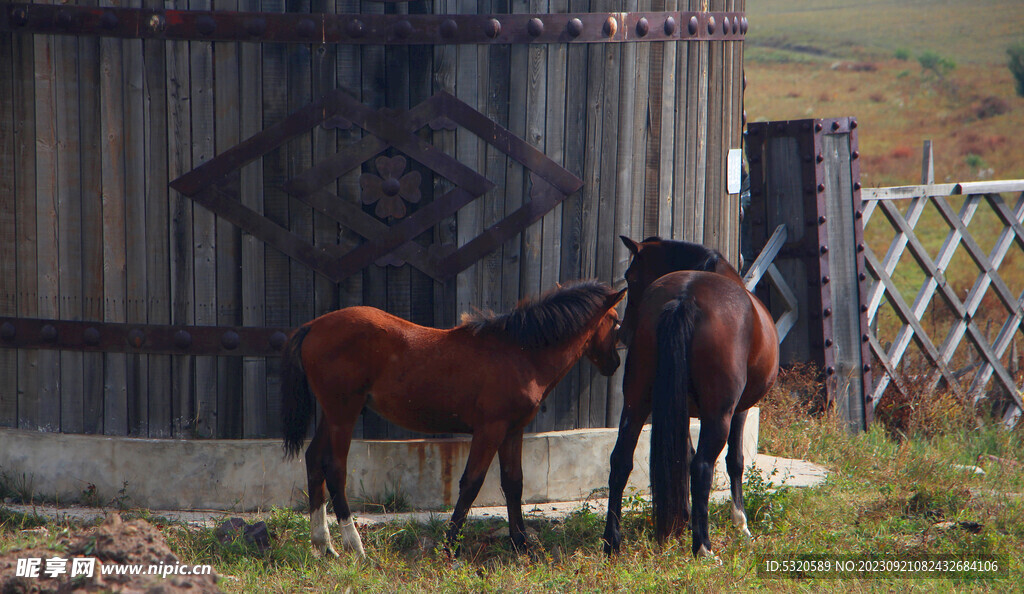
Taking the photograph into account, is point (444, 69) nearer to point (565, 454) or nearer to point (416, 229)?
point (416, 229)

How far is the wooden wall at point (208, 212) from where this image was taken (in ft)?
15.4

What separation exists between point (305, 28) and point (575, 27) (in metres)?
1.42

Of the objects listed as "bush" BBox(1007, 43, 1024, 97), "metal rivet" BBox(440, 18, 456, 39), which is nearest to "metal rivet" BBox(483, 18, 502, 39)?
"metal rivet" BBox(440, 18, 456, 39)

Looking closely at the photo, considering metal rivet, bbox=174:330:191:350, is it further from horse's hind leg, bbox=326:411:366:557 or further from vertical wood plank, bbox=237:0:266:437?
horse's hind leg, bbox=326:411:366:557

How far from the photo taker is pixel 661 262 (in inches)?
190

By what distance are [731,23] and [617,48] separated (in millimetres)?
974

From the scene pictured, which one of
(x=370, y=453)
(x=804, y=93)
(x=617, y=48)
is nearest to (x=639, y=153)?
(x=617, y=48)

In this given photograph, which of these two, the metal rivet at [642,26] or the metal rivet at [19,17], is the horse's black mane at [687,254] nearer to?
the metal rivet at [642,26]

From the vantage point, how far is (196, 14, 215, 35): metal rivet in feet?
15.0

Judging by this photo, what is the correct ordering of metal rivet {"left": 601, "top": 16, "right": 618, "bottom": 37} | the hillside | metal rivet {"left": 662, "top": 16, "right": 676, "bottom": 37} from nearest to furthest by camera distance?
metal rivet {"left": 601, "top": 16, "right": 618, "bottom": 37} < metal rivet {"left": 662, "top": 16, "right": 676, "bottom": 37} < the hillside

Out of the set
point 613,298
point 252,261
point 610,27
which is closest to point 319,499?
point 252,261

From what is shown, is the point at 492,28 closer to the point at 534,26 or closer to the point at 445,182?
the point at 534,26

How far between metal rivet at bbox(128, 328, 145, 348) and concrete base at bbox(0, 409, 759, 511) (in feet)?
1.70

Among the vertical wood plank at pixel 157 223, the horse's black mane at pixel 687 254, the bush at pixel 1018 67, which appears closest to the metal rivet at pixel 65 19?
the vertical wood plank at pixel 157 223
